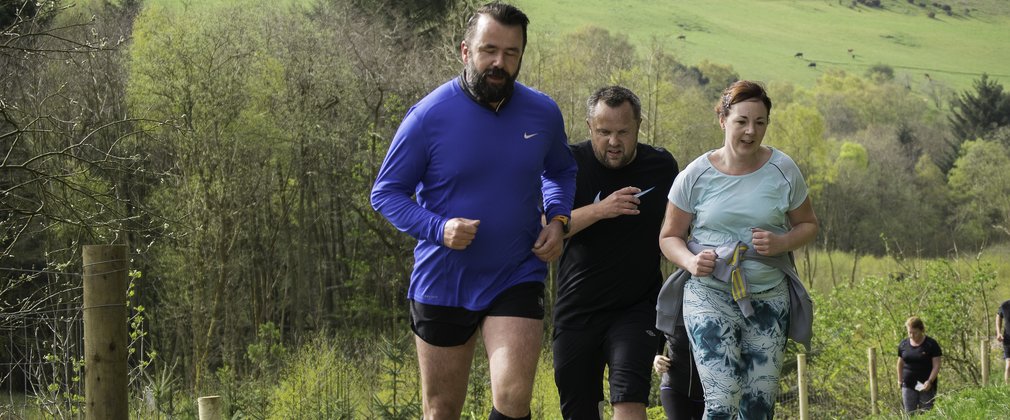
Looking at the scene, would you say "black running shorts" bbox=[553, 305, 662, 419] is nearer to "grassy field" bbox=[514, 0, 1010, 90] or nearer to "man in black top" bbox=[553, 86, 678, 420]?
"man in black top" bbox=[553, 86, 678, 420]

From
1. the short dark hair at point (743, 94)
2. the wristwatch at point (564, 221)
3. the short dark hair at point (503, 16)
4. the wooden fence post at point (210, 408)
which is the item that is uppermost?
the short dark hair at point (503, 16)

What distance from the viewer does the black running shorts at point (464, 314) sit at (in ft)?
15.9

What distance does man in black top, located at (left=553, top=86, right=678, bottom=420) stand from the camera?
235 inches

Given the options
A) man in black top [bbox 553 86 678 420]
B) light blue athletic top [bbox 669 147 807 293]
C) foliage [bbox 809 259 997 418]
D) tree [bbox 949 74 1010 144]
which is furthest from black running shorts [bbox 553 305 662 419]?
tree [bbox 949 74 1010 144]

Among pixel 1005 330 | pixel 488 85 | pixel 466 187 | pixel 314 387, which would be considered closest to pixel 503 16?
pixel 488 85

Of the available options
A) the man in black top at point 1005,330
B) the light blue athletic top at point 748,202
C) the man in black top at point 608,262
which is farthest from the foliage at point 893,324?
the light blue athletic top at point 748,202

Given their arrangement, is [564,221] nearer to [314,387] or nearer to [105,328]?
[105,328]

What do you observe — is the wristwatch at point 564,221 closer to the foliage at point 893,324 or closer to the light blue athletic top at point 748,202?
the light blue athletic top at point 748,202

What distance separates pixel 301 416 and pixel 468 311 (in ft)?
41.9

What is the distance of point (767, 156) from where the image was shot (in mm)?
5562

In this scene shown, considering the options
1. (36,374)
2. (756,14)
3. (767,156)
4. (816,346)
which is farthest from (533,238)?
(756,14)

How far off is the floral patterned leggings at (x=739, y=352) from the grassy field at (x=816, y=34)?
76.7 meters

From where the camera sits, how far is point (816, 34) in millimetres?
106500

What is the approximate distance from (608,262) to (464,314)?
139 centimetres
